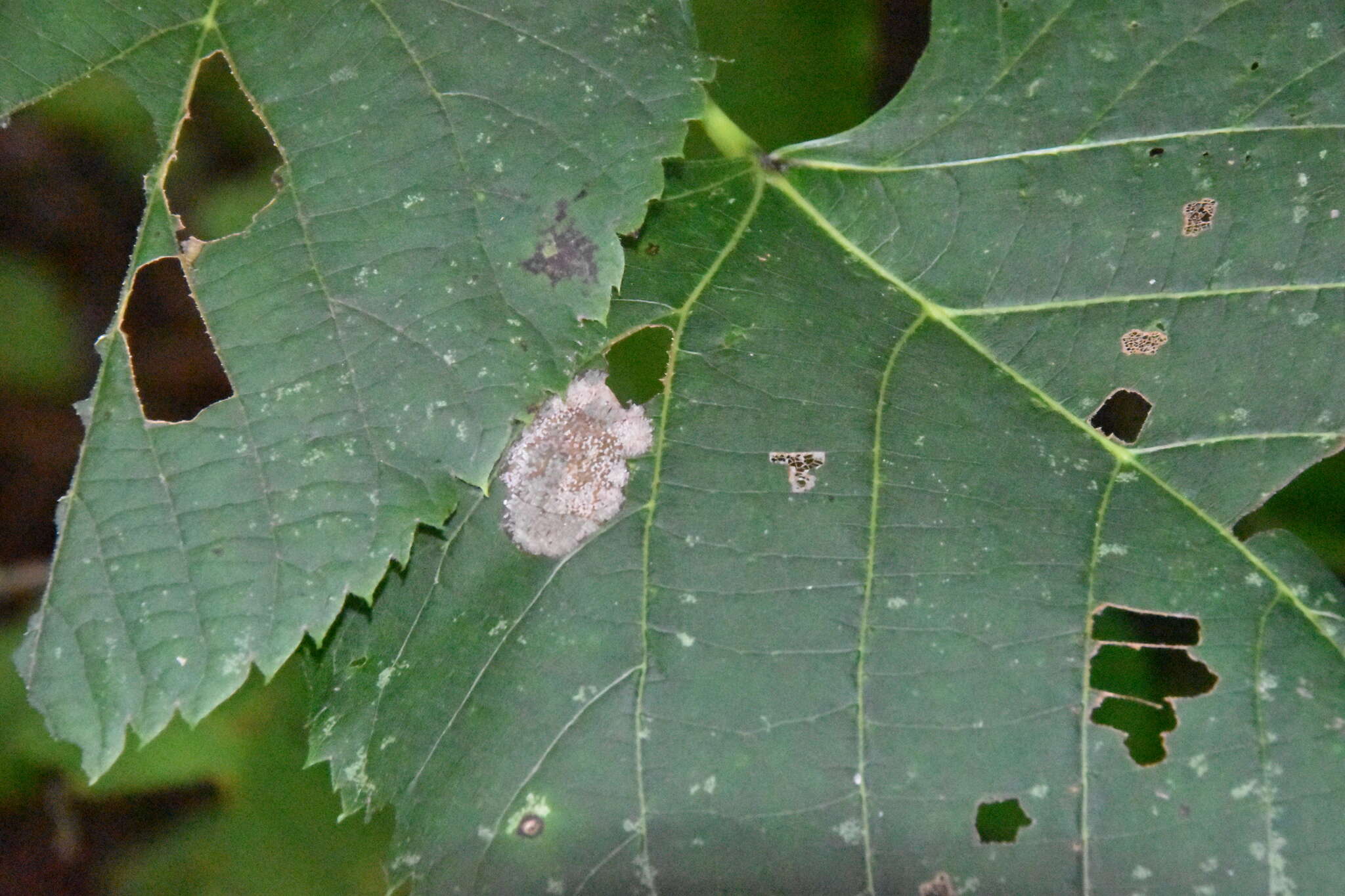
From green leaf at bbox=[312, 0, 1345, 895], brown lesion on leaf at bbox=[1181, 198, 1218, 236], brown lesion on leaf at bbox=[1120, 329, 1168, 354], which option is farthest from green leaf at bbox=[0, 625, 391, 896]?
brown lesion on leaf at bbox=[1181, 198, 1218, 236]

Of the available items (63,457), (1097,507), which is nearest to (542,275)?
(1097,507)

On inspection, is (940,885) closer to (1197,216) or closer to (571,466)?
(571,466)

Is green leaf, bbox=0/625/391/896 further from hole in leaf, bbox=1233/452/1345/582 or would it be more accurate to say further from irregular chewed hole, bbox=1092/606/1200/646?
hole in leaf, bbox=1233/452/1345/582

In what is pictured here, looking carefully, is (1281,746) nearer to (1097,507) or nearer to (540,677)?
(1097,507)

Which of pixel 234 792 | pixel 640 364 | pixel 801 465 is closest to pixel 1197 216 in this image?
pixel 801 465

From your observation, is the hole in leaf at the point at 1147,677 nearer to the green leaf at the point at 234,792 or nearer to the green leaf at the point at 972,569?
the green leaf at the point at 972,569

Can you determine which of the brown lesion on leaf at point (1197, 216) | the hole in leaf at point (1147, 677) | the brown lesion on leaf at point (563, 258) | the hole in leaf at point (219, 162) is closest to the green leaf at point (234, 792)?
the hole in leaf at point (219, 162)

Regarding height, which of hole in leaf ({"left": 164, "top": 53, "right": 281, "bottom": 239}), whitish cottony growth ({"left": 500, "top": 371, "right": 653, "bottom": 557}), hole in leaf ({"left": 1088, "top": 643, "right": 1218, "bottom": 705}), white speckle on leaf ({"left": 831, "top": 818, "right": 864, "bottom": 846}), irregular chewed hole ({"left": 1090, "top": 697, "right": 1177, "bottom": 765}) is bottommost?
white speckle on leaf ({"left": 831, "top": 818, "right": 864, "bottom": 846})
